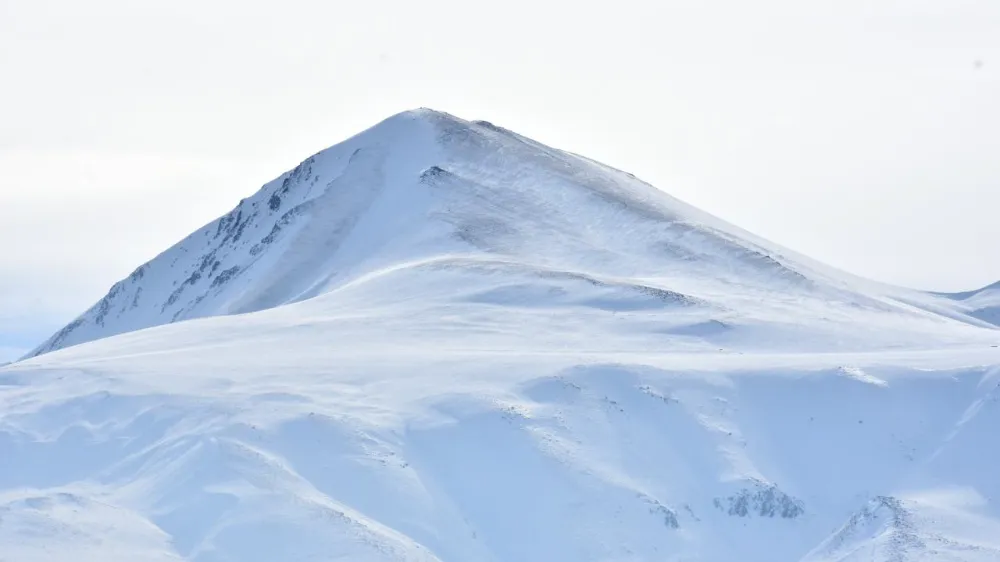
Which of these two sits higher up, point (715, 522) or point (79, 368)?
point (79, 368)

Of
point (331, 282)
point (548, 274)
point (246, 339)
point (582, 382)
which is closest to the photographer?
point (582, 382)

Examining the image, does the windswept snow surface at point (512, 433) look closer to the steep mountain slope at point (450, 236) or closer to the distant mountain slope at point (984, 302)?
the steep mountain slope at point (450, 236)

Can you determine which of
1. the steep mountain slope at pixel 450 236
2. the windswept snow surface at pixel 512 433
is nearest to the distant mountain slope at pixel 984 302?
the steep mountain slope at pixel 450 236

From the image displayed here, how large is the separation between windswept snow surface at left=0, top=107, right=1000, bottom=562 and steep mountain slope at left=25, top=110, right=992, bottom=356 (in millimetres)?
7928

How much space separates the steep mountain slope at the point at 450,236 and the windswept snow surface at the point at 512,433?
7.93 meters

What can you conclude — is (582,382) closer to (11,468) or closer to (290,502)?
(290,502)

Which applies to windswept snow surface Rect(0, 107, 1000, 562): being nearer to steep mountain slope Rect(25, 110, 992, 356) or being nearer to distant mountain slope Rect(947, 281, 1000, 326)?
steep mountain slope Rect(25, 110, 992, 356)

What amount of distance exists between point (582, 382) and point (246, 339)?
1556 centimetres

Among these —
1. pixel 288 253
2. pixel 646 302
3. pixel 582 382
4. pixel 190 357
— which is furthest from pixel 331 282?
pixel 582 382

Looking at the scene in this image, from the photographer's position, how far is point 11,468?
41.9 m

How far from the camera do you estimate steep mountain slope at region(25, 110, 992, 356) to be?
77.1 m

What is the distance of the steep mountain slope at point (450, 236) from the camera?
3034 inches

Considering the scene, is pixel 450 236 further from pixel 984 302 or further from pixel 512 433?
pixel 984 302

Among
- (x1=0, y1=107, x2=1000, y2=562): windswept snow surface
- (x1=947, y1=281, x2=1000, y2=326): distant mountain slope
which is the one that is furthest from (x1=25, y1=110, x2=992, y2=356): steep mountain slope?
(x1=0, y1=107, x2=1000, y2=562): windswept snow surface
